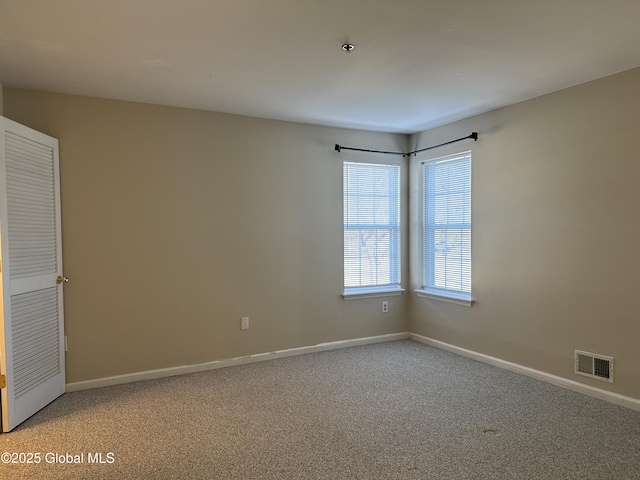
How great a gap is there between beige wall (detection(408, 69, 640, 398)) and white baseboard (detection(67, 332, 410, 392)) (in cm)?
94

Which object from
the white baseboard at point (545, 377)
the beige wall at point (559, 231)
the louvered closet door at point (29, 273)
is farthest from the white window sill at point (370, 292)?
the louvered closet door at point (29, 273)

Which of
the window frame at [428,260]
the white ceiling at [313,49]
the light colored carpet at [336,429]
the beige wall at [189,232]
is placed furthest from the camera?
the window frame at [428,260]

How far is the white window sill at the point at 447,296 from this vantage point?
4301mm

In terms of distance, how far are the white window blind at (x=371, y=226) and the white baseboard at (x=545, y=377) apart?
927 millimetres

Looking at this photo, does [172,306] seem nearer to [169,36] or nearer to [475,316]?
[169,36]

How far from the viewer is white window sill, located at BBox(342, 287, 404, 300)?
468cm

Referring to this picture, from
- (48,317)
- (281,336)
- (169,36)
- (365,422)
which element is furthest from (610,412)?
(48,317)

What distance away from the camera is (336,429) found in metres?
2.73

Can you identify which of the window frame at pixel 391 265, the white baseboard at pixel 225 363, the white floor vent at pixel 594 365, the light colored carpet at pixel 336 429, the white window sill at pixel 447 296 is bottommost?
the light colored carpet at pixel 336 429

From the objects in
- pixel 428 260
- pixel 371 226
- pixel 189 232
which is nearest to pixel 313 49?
pixel 189 232

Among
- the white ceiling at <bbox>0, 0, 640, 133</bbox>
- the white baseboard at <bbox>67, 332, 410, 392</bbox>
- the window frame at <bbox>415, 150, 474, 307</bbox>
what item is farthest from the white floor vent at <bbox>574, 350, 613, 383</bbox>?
the white ceiling at <bbox>0, 0, 640, 133</bbox>

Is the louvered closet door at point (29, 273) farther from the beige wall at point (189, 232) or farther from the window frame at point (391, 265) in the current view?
the window frame at point (391, 265)

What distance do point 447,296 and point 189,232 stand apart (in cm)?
272

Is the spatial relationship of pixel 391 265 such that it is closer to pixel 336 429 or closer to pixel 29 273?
pixel 336 429
